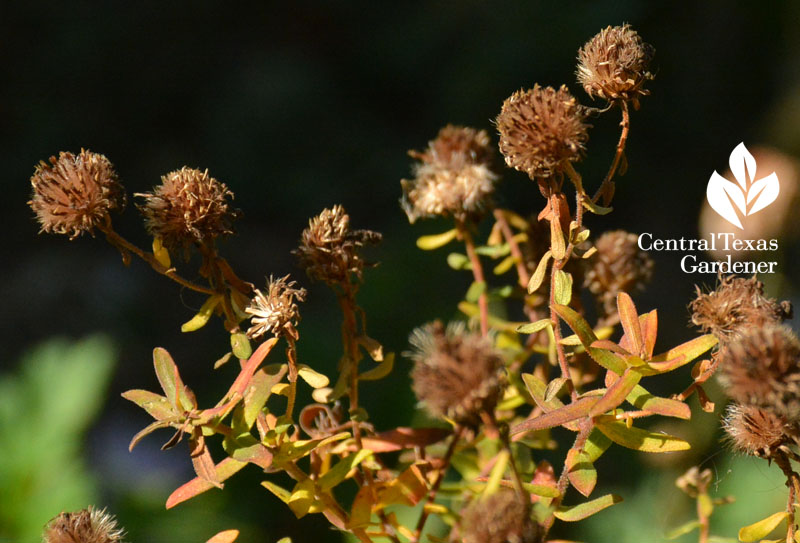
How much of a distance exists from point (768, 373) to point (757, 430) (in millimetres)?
81

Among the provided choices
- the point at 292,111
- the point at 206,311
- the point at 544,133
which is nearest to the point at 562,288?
the point at 544,133

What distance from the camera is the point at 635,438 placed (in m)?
0.47

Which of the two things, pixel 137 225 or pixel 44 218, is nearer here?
pixel 44 218

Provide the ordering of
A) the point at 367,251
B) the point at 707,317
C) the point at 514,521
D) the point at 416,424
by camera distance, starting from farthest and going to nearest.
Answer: the point at 367,251, the point at 416,424, the point at 707,317, the point at 514,521

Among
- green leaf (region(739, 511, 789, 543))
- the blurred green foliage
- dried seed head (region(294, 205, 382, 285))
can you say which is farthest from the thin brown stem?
the blurred green foliage

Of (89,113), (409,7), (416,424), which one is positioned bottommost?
(416,424)

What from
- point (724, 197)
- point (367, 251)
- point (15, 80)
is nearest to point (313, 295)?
point (367, 251)

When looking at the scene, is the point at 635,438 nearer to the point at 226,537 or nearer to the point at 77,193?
the point at 226,537

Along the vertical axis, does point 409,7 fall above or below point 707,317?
above

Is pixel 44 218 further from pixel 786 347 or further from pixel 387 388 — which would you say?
pixel 387 388

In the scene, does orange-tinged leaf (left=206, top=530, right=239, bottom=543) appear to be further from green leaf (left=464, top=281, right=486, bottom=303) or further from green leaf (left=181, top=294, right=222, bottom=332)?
green leaf (left=464, top=281, right=486, bottom=303)

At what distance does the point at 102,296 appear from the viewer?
2.37 meters

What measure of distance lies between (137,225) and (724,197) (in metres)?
2.10

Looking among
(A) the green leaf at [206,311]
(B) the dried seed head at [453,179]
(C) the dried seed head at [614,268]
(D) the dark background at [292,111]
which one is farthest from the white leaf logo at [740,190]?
(D) the dark background at [292,111]
